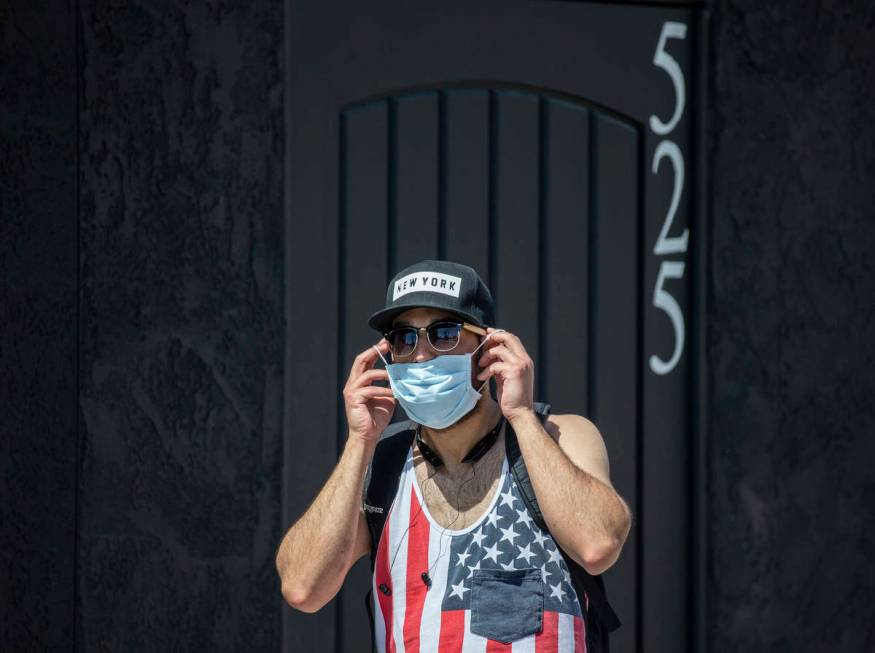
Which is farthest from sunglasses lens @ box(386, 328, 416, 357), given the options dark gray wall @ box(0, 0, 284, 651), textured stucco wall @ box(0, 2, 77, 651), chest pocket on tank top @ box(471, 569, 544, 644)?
textured stucco wall @ box(0, 2, 77, 651)

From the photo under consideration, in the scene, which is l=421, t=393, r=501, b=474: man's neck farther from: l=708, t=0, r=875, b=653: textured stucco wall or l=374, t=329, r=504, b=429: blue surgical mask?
l=708, t=0, r=875, b=653: textured stucco wall

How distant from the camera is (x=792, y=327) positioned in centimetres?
471

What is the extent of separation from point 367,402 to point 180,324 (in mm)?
1361

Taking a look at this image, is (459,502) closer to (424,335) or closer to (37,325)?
(424,335)

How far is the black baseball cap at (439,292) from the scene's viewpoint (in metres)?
3.01

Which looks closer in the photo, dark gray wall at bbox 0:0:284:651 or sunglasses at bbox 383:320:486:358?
sunglasses at bbox 383:320:486:358

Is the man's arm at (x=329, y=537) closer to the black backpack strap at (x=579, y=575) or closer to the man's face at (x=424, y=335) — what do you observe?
the man's face at (x=424, y=335)

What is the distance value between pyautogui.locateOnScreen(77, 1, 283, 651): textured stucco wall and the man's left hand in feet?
4.67

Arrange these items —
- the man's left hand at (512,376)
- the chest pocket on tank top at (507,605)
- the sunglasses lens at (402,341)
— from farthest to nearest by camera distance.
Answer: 1. the sunglasses lens at (402,341)
2. the man's left hand at (512,376)
3. the chest pocket on tank top at (507,605)

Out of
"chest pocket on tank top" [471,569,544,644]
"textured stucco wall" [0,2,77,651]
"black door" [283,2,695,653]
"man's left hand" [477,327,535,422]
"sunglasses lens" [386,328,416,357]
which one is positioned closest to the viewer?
"chest pocket on tank top" [471,569,544,644]

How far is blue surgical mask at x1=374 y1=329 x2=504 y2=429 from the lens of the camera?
9.96ft

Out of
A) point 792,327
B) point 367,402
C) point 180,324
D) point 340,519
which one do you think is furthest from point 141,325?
point 792,327

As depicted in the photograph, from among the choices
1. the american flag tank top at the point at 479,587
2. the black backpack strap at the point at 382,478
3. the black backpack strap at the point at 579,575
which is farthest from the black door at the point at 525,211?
the black backpack strap at the point at 579,575

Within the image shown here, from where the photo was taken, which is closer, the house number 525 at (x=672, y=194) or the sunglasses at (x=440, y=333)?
the sunglasses at (x=440, y=333)
